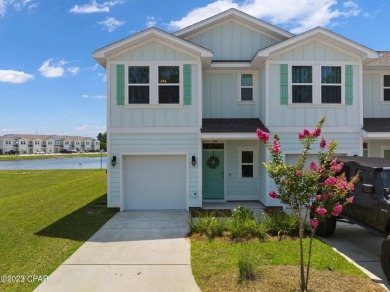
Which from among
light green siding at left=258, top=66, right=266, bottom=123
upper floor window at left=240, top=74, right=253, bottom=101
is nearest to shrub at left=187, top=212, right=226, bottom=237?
light green siding at left=258, top=66, right=266, bottom=123

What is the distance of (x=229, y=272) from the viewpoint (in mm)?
5359

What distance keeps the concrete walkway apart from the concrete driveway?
3.42 meters

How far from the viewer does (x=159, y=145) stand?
1094cm

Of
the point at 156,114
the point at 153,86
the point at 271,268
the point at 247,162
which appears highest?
the point at 153,86

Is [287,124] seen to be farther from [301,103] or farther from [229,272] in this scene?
[229,272]

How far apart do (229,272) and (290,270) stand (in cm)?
114

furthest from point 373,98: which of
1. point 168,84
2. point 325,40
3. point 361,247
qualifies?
point 168,84

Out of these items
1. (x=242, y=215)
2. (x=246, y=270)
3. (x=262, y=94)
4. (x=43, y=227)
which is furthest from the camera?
(x=262, y=94)

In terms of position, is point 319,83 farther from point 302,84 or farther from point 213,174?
point 213,174

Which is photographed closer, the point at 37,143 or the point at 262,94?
the point at 262,94

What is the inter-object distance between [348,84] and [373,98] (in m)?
2.43

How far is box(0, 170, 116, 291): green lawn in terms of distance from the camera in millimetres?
5824

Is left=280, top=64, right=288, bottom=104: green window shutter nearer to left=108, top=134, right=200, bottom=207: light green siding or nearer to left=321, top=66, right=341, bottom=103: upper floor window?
left=321, top=66, right=341, bottom=103: upper floor window

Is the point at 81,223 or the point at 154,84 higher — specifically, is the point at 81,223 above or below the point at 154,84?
below
